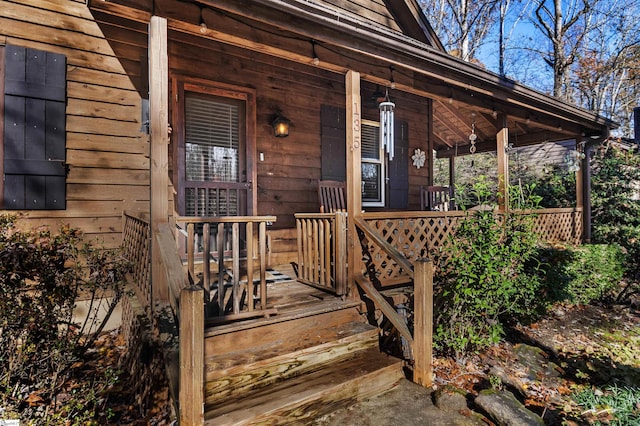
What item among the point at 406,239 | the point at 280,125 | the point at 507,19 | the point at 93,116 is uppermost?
the point at 507,19

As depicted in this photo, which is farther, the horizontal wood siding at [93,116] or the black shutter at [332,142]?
the black shutter at [332,142]

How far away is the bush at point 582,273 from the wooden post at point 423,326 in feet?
10.9

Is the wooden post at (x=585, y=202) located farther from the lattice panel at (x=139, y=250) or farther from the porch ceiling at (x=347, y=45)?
the lattice panel at (x=139, y=250)

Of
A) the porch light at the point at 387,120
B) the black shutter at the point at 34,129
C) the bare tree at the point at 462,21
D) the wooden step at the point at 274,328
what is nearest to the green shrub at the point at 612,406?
the wooden step at the point at 274,328

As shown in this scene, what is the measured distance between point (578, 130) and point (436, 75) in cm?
486

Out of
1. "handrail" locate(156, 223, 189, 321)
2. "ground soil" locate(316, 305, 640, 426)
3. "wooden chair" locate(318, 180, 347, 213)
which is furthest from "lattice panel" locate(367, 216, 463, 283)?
"handrail" locate(156, 223, 189, 321)

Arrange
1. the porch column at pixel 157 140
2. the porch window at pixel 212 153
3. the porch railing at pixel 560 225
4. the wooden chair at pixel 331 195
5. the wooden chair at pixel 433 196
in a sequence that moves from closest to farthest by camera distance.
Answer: the porch column at pixel 157 140, the porch window at pixel 212 153, the wooden chair at pixel 331 195, the porch railing at pixel 560 225, the wooden chair at pixel 433 196

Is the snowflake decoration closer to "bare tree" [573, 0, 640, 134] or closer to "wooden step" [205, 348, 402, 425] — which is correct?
"wooden step" [205, 348, 402, 425]

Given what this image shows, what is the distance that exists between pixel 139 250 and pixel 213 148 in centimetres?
193

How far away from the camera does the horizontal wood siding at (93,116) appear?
3.66 metres

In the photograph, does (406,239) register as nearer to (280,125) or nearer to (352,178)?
(352,178)

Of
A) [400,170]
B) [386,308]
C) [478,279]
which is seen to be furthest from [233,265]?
[400,170]

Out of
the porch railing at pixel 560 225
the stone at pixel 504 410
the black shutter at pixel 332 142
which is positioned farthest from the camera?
the porch railing at pixel 560 225

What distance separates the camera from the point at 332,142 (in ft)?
19.0
